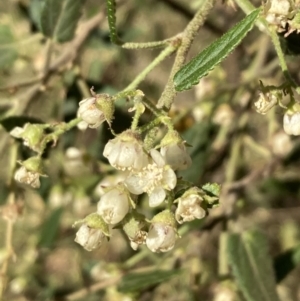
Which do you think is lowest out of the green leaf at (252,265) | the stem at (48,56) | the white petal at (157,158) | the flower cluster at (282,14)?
the green leaf at (252,265)

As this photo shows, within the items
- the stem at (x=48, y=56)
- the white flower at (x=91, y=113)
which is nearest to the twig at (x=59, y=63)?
the stem at (x=48, y=56)

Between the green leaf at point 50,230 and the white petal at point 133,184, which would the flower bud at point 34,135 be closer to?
the white petal at point 133,184

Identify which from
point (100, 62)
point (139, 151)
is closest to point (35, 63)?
point (100, 62)

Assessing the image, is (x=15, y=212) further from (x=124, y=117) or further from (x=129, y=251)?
(x=129, y=251)

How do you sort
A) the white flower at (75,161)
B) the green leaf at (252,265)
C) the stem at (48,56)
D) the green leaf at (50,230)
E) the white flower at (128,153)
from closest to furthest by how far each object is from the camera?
the white flower at (128,153), the green leaf at (252,265), the stem at (48,56), the white flower at (75,161), the green leaf at (50,230)

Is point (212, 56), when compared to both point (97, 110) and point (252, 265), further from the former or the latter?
point (252, 265)

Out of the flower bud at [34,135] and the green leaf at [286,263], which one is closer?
the flower bud at [34,135]
